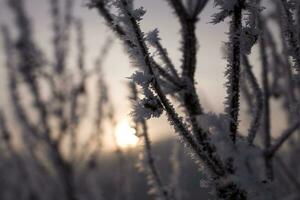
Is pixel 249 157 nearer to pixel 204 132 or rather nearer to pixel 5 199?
pixel 204 132

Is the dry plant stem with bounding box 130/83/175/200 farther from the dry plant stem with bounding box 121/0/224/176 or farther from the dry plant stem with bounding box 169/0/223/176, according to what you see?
the dry plant stem with bounding box 121/0/224/176

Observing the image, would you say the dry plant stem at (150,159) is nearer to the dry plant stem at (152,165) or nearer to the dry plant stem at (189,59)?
the dry plant stem at (152,165)

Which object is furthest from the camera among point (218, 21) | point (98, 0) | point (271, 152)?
point (271, 152)

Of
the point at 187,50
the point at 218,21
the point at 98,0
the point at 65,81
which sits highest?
the point at 65,81

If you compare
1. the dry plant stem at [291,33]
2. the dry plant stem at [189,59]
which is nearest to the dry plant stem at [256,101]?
the dry plant stem at [189,59]

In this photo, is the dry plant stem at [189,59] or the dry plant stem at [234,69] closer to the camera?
the dry plant stem at [234,69]

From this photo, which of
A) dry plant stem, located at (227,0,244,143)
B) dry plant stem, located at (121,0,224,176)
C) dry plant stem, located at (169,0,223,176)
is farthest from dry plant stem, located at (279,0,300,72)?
dry plant stem, located at (121,0,224,176)

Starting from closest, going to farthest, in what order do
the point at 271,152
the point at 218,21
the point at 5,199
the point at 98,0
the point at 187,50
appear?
the point at 218,21 → the point at 187,50 → the point at 98,0 → the point at 271,152 → the point at 5,199

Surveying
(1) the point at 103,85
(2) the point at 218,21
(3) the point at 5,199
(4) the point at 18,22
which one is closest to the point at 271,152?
(2) the point at 218,21
